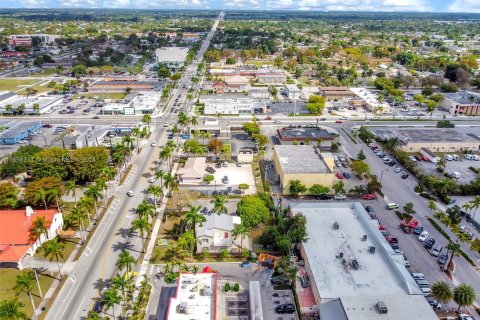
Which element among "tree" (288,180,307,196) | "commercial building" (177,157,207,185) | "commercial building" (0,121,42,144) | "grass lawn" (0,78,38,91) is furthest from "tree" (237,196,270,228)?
"grass lawn" (0,78,38,91)

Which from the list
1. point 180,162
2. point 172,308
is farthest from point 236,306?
point 180,162

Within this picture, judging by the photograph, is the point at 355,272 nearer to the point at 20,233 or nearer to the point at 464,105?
the point at 20,233

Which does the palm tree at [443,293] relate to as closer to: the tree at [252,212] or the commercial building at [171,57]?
the tree at [252,212]

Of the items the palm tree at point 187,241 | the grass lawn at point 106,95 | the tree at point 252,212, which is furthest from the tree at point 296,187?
the grass lawn at point 106,95

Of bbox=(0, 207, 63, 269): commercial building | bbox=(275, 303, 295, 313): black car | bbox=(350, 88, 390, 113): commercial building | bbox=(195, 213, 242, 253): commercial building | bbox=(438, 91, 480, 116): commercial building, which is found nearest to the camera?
bbox=(275, 303, 295, 313): black car

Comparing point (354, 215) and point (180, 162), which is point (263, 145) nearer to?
point (180, 162)

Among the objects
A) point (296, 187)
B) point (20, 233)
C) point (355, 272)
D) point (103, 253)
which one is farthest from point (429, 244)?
point (20, 233)

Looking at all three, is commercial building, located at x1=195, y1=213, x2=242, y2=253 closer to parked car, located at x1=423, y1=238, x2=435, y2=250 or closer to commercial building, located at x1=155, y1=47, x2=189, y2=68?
parked car, located at x1=423, y1=238, x2=435, y2=250
